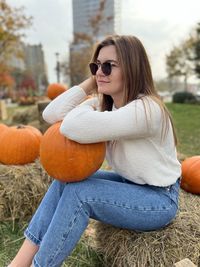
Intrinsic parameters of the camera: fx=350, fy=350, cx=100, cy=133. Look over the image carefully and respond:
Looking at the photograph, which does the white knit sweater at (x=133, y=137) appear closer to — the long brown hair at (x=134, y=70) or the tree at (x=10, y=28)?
the long brown hair at (x=134, y=70)

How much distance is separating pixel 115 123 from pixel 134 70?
369 millimetres

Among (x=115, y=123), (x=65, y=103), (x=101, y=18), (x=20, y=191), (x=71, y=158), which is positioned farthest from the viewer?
(x=101, y=18)

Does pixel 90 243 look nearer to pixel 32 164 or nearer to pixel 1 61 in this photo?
pixel 32 164

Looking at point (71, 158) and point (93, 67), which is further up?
point (93, 67)

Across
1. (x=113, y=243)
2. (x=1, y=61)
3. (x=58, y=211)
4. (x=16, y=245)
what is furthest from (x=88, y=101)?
(x=1, y=61)

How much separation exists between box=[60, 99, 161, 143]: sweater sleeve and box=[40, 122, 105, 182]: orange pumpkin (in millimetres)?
108

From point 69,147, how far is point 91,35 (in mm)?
23696

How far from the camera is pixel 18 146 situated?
3447mm

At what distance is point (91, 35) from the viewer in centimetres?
2472

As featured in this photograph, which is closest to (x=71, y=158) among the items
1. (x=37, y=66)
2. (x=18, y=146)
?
(x=18, y=146)

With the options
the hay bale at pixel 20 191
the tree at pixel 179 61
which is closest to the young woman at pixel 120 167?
the hay bale at pixel 20 191

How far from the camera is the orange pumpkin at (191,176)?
280cm

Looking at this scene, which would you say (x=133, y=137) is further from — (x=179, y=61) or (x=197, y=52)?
(x=179, y=61)

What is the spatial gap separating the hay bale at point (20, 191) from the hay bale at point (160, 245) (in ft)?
3.45
